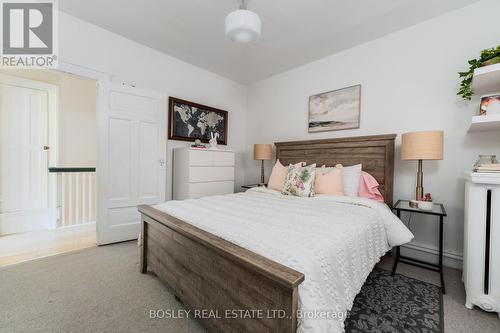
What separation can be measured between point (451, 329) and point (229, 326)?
1.40 m

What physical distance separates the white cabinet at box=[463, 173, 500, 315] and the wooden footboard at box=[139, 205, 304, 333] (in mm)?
1583

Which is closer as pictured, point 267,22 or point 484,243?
point 484,243

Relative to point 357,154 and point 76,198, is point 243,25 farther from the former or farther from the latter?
point 76,198

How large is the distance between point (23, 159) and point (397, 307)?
190 inches

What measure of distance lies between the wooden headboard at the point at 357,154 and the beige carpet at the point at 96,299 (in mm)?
974

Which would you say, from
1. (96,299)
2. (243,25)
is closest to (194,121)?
(243,25)

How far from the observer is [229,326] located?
1.06m

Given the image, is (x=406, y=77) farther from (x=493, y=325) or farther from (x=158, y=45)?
(x=158, y=45)

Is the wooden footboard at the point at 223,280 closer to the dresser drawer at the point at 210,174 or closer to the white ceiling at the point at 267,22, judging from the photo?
the dresser drawer at the point at 210,174

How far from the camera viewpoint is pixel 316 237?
1.12 metres

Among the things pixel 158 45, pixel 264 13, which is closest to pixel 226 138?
pixel 158 45

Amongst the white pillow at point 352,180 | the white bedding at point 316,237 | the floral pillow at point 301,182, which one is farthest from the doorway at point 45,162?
the white pillow at point 352,180

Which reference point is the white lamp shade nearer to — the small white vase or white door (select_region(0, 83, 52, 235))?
the small white vase

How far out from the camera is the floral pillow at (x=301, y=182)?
241 centimetres
